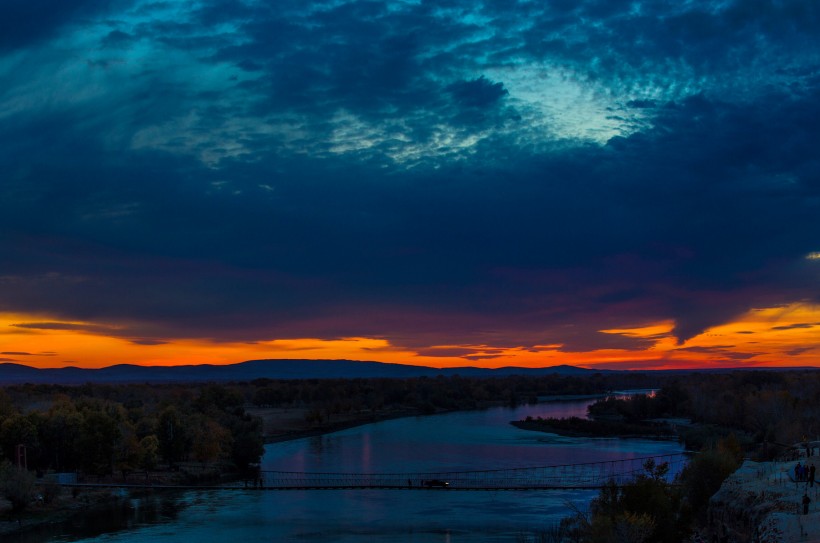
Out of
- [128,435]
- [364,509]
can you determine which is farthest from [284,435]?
[364,509]

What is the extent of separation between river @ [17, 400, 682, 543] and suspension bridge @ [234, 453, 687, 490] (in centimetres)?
76

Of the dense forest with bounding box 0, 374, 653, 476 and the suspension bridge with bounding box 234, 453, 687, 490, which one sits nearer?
the suspension bridge with bounding box 234, 453, 687, 490

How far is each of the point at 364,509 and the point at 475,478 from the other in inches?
533

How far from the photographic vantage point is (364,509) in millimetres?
49781

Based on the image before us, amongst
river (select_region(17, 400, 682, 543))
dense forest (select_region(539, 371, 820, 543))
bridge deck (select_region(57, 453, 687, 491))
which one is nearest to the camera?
dense forest (select_region(539, 371, 820, 543))

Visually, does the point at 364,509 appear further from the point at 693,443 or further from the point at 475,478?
the point at 693,443

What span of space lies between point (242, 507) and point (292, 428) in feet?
186

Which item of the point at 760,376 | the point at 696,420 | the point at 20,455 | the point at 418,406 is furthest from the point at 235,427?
the point at 760,376

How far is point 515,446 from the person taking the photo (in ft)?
267

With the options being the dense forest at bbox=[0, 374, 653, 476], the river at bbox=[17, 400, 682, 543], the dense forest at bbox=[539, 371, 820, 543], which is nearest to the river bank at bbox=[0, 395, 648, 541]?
the river at bbox=[17, 400, 682, 543]

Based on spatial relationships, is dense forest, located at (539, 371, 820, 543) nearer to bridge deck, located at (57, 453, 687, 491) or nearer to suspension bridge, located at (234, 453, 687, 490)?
suspension bridge, located at (234, 453, 687, 490)

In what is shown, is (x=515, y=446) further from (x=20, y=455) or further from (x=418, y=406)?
(x=418, y=406)

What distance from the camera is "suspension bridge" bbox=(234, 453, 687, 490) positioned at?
5525 cm

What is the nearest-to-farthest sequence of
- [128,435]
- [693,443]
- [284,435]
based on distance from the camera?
[128,435]
[693,443]
[284,435]
